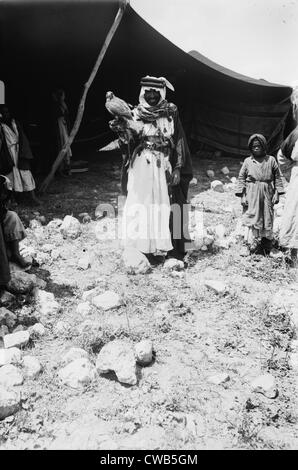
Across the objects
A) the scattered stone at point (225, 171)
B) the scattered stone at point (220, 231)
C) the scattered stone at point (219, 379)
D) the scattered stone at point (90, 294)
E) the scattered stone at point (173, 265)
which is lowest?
the scattered stone at point (225, 171)

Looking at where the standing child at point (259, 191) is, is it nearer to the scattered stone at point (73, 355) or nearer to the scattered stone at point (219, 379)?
the scattered stone at point (219, 379)

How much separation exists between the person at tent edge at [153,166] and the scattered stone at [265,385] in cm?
198

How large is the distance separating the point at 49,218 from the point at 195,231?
1992 millimetres

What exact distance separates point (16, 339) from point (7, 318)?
35 cm

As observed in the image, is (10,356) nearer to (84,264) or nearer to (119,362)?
(119,362)

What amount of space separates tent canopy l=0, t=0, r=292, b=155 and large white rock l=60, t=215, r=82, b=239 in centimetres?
283

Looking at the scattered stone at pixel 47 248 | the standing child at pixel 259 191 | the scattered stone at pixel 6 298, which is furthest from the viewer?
the scattered stone at pixel 47 248

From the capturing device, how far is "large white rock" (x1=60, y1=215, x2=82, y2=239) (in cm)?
504

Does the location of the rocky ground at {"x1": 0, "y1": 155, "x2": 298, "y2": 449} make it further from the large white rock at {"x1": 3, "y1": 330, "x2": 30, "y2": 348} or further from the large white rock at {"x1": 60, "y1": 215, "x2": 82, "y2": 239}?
the large white rock at {"x1": 60, "y1": 215, "x2": 82, "y2": 239}

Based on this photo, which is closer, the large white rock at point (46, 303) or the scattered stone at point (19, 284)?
the large white rock at point (46, 303)

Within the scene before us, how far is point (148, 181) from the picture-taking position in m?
4.19

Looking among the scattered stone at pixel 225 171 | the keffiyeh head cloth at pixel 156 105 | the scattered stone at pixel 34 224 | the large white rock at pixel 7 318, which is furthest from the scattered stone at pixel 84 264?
the scattered stone at pixel 225 171

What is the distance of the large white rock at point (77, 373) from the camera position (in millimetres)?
2420

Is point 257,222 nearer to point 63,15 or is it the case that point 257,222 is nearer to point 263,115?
point 63,15
